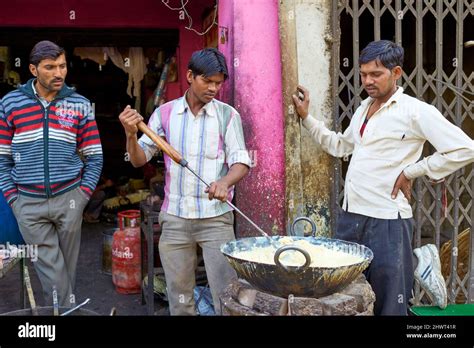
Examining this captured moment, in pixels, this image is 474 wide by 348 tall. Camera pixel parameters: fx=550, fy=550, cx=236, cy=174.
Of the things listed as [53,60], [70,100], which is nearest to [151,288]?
[70,100]

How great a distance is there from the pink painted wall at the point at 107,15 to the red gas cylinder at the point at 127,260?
305 cm

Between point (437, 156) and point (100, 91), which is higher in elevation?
point (100, 91)

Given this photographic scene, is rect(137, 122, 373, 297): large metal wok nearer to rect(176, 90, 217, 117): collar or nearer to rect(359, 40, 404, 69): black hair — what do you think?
rect(176, 90, 217, 117): collar

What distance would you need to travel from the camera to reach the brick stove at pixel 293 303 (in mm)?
3070

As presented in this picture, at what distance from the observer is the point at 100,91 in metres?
11.5

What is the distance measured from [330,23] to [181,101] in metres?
1.62

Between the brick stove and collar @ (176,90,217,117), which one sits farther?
collar @ (176,90,217,117)

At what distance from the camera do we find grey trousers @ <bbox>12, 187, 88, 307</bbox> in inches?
160

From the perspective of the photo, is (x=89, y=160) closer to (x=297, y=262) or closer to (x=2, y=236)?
(x=2, y=236)

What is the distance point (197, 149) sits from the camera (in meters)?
3.82

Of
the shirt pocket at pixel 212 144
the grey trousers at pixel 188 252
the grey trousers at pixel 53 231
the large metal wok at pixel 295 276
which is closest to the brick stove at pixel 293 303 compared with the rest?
the large metal wok at pixel 295 276

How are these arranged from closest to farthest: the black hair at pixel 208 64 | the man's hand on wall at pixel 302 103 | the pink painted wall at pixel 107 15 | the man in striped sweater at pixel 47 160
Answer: the black hair at pixel 208 64 → the man in striped sweater at pixel 47 160 → the man's hand on wall at pixel 302 103 → the pink painted wall at pixel 107 15

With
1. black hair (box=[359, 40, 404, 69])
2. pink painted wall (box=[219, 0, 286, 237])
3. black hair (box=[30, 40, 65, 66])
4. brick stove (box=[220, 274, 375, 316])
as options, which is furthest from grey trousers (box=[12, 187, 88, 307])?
black hair (box=[359, 40, 404, 69])

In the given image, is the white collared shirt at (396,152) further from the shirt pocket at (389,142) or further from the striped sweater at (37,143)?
the striped sweater at (37,143)
